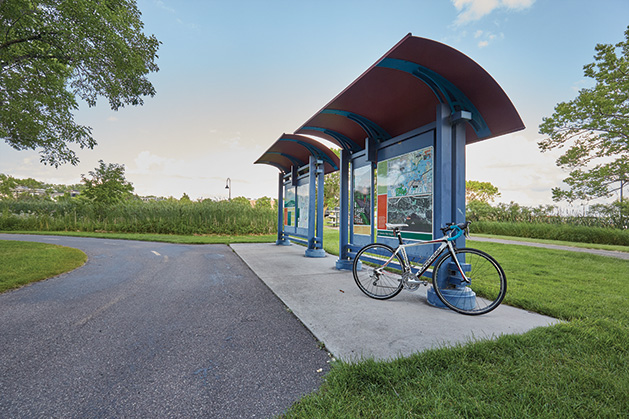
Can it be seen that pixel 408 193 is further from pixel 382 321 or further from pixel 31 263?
pixel 31 263

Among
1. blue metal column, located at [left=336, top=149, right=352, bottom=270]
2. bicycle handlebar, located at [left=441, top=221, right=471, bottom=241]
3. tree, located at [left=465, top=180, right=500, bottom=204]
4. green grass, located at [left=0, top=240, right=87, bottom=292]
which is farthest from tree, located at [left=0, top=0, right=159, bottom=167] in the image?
tree, located at [left=465, top=180, right=500, bottom=204]

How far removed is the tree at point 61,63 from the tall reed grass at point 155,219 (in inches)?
250

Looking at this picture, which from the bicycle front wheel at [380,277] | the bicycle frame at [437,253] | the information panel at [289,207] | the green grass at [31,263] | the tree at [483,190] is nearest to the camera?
the bicycle frame at [437,253]

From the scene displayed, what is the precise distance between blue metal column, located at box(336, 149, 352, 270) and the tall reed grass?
1101 cm

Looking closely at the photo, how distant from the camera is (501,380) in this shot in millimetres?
1939

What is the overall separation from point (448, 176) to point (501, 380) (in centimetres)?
259

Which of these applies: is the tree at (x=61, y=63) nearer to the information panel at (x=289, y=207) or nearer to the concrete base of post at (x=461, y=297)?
the information panel at (x=289, y=207)

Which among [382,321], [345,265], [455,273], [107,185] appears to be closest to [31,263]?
[345,265]

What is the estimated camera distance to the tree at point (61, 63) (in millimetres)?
7051

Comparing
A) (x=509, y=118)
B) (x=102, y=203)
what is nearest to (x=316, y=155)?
(x=509, y=118)

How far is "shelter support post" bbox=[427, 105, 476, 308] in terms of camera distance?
3822 millimetres

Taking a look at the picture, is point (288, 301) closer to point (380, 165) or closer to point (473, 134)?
point (380, 165)

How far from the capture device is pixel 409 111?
468cm

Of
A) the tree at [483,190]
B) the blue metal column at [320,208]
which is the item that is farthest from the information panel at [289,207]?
the tree at [483,190]
